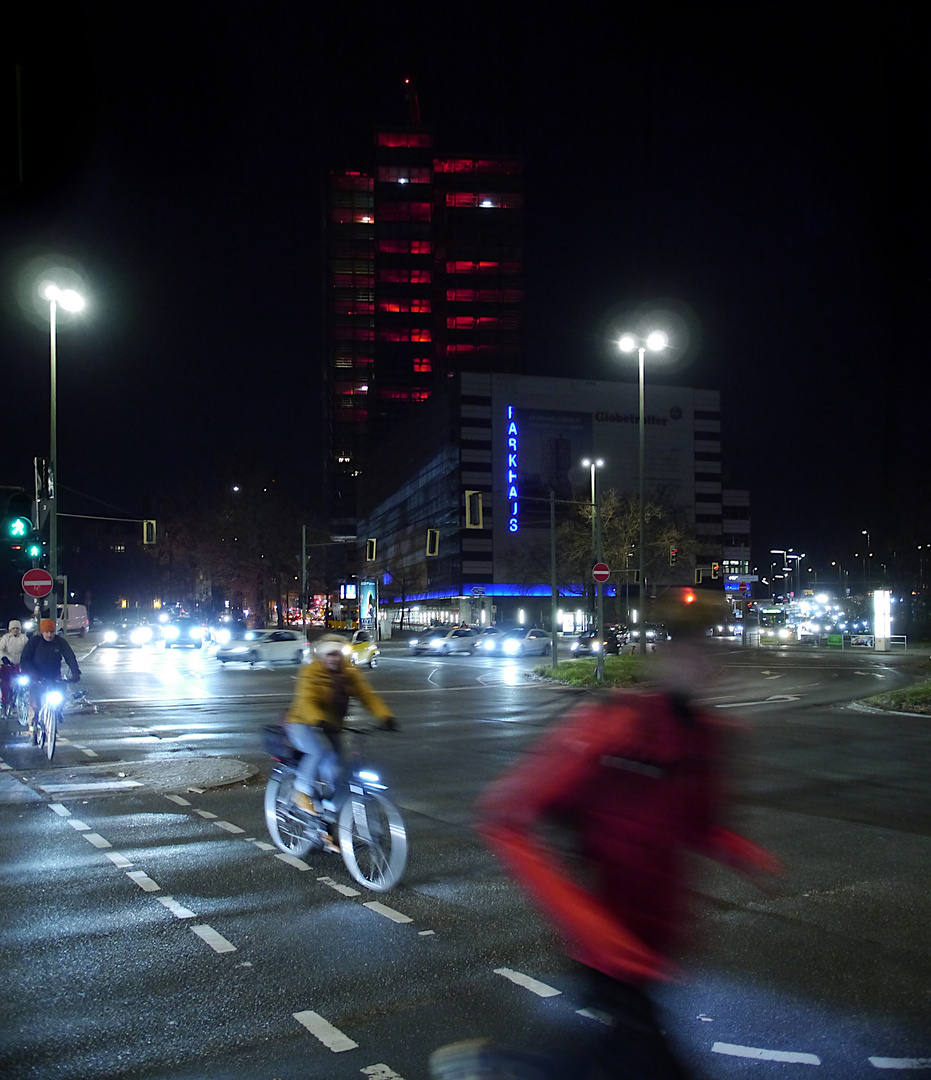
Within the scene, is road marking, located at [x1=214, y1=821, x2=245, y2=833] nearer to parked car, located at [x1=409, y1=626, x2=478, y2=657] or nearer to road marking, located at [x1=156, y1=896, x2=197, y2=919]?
road marking, located at [x1=156, y1=896, x2=197, y2=919]

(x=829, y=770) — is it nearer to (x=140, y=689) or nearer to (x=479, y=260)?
(x=140, y=689)

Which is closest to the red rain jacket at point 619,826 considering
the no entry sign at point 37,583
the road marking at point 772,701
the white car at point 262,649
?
the road marking at point 772,701

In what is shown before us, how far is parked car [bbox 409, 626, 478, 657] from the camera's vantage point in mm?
51156

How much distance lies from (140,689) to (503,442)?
233ft

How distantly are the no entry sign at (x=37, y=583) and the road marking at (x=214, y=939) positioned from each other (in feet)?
52.3

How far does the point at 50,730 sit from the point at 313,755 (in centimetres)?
746

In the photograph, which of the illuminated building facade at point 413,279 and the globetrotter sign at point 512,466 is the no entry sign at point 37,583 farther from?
the illuminated building facade at point 413,279

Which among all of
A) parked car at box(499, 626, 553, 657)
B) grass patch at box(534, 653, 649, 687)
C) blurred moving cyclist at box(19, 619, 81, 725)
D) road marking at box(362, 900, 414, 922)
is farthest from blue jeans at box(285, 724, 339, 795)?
parked car at box(499, 626, 553, 657)

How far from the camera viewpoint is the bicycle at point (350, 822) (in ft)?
21.6

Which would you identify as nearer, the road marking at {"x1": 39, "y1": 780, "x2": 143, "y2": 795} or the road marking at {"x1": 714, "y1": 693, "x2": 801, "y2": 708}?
the road marking at {"x1": 39, "y1": 780, "x2": 143, "y2": 795}

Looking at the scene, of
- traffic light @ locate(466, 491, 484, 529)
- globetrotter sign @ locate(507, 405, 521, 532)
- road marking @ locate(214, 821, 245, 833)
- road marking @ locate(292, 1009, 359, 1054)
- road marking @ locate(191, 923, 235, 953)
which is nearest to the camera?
road marking @ locate(292, 1009, 359, 1054)

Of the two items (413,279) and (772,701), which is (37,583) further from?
(413,279)

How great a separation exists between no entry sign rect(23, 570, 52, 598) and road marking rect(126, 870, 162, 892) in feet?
47.1

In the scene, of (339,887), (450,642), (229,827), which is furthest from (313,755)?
(450,642)
